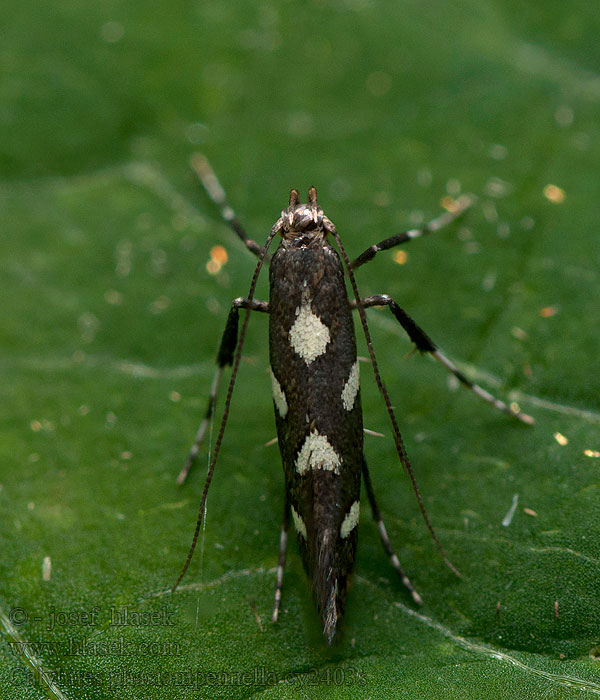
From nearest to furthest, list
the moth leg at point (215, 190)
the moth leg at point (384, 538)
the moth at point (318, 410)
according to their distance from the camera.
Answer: the moth at point (318, 410)
the moth leg at point (384, 538)
the moth leg at point (215, 190)

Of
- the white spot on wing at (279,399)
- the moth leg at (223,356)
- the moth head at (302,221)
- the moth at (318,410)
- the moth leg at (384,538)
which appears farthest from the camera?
the moth leg at (223,356)

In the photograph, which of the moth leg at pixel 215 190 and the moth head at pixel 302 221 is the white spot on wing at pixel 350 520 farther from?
the moth leg at pixel 215 190

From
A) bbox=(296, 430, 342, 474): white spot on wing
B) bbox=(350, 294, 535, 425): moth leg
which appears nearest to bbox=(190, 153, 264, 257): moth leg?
bbox=(350, 294, 535, 425): moth leg

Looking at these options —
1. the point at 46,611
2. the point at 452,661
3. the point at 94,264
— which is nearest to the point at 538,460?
the point at 452,661

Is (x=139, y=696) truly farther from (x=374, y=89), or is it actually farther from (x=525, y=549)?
(x=374, y=89)

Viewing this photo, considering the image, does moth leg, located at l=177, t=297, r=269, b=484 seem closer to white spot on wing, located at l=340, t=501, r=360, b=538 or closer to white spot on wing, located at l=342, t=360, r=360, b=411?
white spot on wing, located at l=342, t=360, r=360, b=411

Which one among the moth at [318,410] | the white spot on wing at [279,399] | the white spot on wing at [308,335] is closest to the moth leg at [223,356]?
the moth at [318,410]
